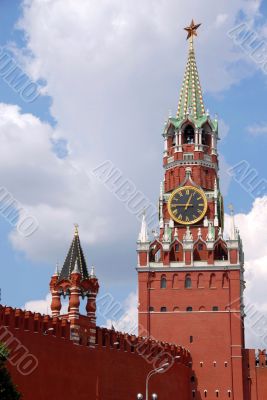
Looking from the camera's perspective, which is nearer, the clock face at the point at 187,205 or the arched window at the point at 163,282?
the arched window at the point at 163,282

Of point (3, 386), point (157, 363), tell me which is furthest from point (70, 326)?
point (3, 386)

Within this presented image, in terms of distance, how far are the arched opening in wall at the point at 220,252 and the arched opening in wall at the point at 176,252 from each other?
3.33 meters

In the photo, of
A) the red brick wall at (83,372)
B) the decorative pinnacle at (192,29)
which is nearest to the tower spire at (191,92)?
the decorative pinnacle at (192,29)

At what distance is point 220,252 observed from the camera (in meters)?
81.5

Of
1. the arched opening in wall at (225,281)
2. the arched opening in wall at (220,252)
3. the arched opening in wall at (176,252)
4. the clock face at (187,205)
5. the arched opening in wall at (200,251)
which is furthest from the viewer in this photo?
the clock face at (187,205)

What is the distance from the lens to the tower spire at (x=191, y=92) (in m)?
Answer: 87.8

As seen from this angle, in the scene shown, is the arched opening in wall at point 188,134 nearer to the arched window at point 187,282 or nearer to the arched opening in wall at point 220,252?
the arched opening in wall at point 220,252

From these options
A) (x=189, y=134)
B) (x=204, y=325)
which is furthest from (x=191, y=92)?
(x=204, y=325)

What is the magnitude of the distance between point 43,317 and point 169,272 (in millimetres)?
24855

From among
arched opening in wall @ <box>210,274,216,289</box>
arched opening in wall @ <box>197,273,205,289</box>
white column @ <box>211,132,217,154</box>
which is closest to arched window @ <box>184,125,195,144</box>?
white column @ <box>211,132,217,154</box>

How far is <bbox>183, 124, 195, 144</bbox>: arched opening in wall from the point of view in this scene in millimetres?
86625

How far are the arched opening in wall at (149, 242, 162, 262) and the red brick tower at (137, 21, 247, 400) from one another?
0.10 m

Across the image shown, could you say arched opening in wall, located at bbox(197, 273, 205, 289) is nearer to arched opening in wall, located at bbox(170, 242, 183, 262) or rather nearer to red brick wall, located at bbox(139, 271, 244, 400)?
red brick wall, located at bbox(139, 271, 244, 400)

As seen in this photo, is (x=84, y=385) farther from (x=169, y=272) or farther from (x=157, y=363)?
(x=169, y=272)
